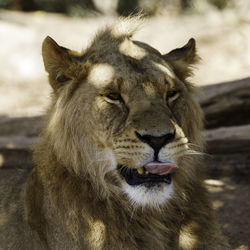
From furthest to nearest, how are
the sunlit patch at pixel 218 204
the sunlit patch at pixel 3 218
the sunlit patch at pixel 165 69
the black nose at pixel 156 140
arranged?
the sunlit patch at pixel 218 204 < the sunlit patch at pixel 3 218 < the sunlit patch at pixel 165 69 < the black nose at pixel 156 140

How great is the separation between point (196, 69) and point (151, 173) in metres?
1.54

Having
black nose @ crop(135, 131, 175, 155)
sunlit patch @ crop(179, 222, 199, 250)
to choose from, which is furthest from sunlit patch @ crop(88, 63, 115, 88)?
sunlit patch @ crop(179, 222, 199, 250)

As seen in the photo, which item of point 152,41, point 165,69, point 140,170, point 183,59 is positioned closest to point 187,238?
point 140,170

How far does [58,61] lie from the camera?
414 centimetres

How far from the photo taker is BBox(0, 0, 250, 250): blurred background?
22.3ft

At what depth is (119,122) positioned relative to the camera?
153 inches

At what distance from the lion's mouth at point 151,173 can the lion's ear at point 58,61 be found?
3.02ft

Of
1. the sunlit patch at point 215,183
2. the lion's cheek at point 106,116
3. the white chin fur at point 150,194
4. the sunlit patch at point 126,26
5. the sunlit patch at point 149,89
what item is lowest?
the sunlit patch at point 215,183

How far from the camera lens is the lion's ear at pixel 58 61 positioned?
4.08m

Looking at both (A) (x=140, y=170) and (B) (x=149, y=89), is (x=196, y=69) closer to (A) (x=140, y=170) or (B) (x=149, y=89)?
(B) (x=149, y=89)

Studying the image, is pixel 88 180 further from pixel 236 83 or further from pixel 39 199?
pixel 236 83

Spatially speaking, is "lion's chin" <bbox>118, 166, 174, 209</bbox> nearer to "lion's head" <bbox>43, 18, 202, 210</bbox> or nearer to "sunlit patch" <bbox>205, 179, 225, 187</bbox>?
"lion's head" <bbox>43, 18, 202, 210</bbox>

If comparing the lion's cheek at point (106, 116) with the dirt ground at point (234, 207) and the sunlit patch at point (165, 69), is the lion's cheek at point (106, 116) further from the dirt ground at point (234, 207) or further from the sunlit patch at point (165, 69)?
the dirt ground at point (234, 207)

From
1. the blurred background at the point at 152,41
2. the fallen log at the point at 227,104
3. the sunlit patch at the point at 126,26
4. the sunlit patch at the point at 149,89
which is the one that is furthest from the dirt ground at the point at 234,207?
the blurred background at the point at 152,41
